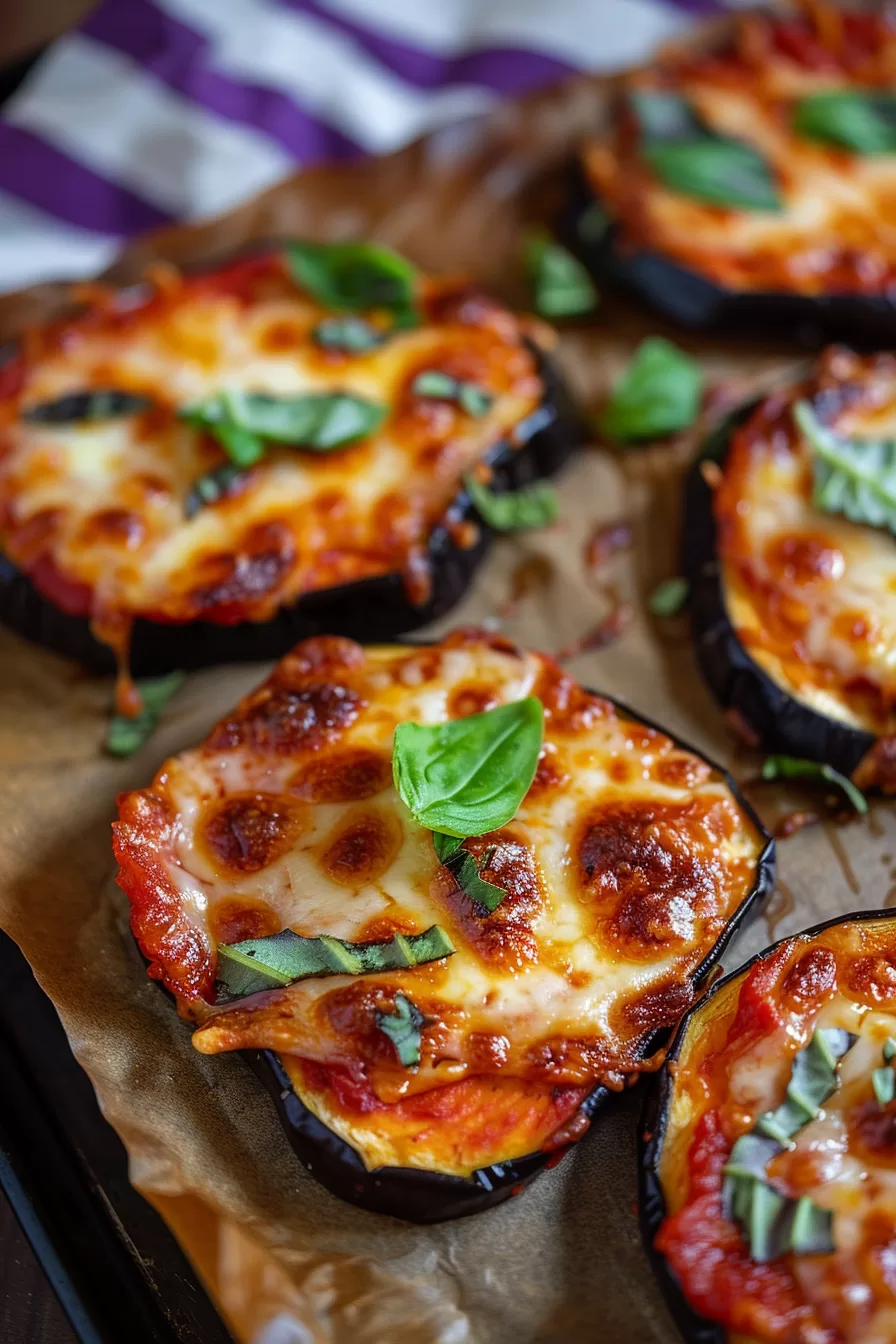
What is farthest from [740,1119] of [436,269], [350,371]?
[436,269]

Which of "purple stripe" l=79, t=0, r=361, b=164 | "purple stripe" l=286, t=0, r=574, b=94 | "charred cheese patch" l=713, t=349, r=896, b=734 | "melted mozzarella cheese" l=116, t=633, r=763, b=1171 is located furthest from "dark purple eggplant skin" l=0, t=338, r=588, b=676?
"purple stripe" l=286, t=0, r=574, b=94

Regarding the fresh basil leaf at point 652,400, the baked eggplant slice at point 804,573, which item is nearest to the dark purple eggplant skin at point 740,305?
the fresh basil leaf at point 652,400

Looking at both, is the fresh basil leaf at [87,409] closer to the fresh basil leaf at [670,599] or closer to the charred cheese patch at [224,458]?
the charred cheese patch at [224,458]

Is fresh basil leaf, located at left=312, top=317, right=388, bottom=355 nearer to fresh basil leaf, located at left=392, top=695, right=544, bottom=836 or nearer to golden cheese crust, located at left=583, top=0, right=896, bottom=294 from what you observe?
golden cheese crust, located at left=583, top=0, right=896, bottom=294

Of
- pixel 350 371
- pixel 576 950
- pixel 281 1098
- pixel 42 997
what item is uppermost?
pixel 350 371

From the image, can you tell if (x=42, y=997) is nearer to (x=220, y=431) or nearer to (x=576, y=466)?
(x=220, y=431)

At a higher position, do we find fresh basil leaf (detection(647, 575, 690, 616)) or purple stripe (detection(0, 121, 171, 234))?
purple stripe (detection(0, 121, 171, 234))
